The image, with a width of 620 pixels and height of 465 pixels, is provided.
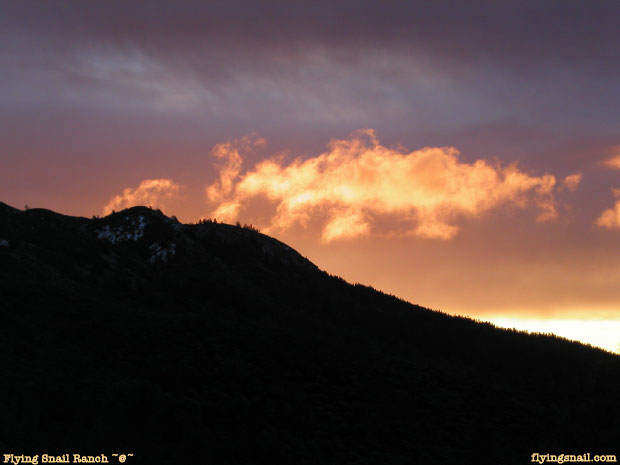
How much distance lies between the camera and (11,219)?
44.0 meters

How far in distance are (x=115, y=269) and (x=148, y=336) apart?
13.7 m

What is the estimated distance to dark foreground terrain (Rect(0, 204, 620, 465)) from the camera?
21094 mm

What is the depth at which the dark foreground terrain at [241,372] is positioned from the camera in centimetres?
2109

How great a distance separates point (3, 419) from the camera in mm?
18109

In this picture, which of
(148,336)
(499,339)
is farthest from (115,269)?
(499,339)

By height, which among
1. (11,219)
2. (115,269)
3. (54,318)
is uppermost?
(11,219)

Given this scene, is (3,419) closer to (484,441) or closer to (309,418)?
(309,418)

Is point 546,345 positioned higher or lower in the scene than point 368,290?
lower

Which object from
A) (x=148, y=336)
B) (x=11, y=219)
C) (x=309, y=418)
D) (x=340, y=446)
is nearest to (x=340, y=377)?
(x=309, y=418)

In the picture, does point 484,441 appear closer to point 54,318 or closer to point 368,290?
point 54,318

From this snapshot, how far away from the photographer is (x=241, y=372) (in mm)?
28578

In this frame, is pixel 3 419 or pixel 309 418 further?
pixel 309 418

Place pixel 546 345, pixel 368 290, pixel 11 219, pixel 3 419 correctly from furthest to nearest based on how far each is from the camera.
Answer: pixel 368 290 < pixel 546 345 < pixel 11 219 < pixel 3 419

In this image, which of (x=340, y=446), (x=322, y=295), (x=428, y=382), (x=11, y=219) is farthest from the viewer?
(x=322, y=295)
